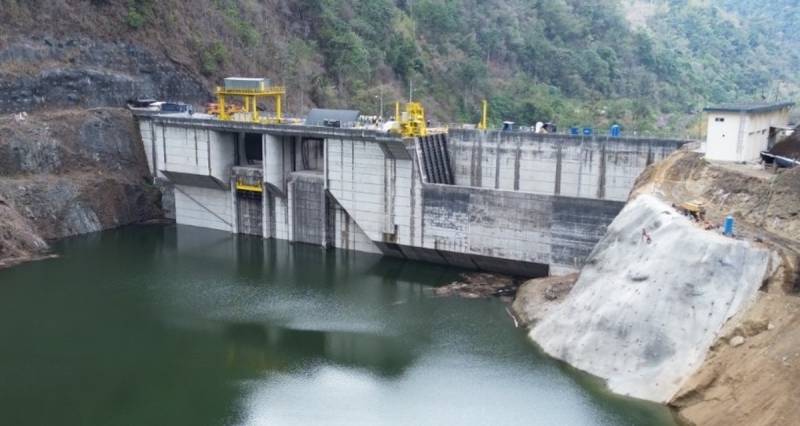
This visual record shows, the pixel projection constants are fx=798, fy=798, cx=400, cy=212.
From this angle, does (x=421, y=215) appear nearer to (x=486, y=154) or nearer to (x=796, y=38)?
(x=486, y=154)

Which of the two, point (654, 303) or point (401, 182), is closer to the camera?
point (654, 303)

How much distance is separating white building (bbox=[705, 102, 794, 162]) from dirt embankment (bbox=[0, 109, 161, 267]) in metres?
33.3

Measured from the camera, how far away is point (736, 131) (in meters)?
31.6

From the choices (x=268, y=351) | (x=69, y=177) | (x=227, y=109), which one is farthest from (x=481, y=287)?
(x=69, y=177)

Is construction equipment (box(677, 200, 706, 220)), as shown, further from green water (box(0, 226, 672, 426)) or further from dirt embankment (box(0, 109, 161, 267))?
dirt embankment (box(0, 109, 161, 267))

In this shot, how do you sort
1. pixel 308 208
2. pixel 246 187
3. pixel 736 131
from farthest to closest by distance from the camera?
pixel 246 187 → pixel 308 208 → pixel 736 131

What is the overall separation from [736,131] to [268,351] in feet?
66.2

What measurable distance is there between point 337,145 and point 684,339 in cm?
2250

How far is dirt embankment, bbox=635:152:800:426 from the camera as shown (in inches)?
874

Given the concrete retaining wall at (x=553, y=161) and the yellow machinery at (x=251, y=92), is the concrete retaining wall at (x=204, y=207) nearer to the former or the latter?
the yellow machinery at (x=251, y=92)

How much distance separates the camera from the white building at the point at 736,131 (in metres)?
31.4

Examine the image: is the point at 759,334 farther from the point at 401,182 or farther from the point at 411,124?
the point at 411,124

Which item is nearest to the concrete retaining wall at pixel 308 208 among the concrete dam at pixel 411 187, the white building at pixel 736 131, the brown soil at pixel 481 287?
the concrete dam at pixel 411 187

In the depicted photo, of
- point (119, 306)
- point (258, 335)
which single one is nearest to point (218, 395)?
point (258, 335)
